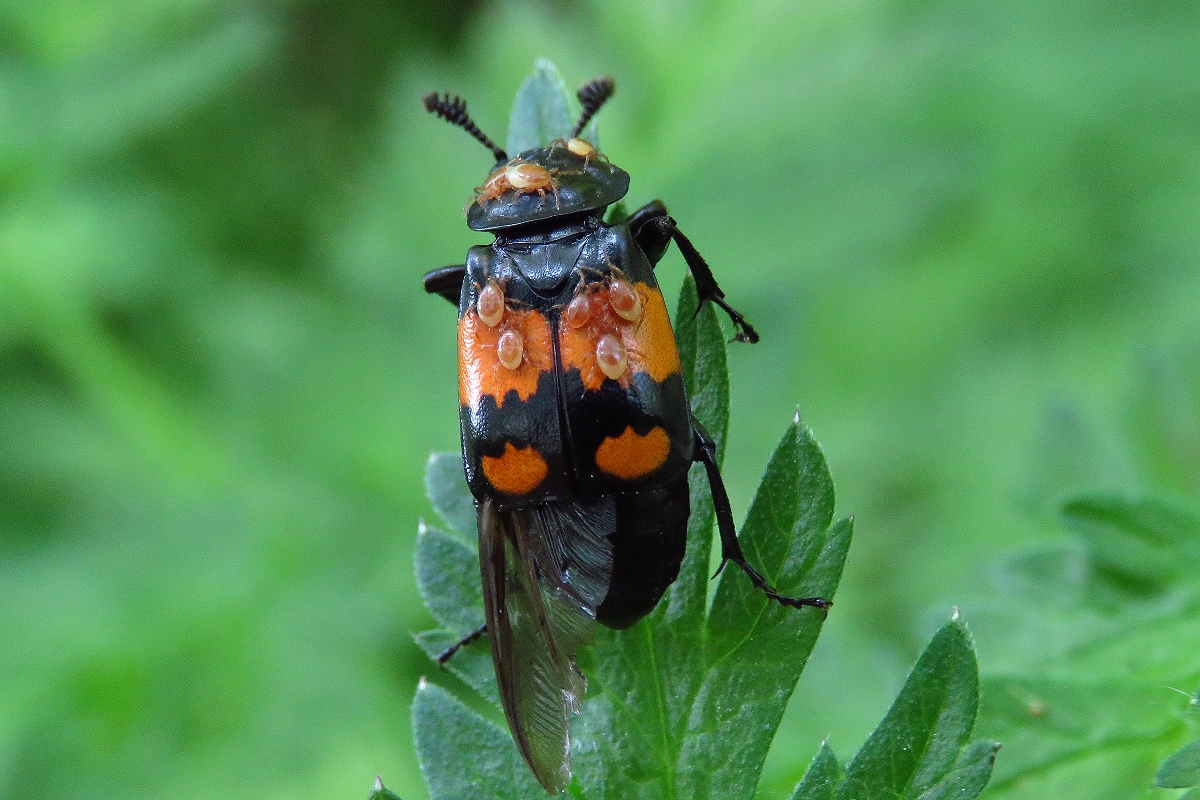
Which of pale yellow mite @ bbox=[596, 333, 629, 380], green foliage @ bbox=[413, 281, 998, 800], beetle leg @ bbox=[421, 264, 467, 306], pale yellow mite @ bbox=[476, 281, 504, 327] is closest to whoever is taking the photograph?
green foliage @ bbox=[413, 281, 998, 800]

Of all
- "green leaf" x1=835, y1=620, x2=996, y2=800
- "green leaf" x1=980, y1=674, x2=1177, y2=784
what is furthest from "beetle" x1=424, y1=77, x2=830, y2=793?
"green leaf" x1=980, y1=674, x2=1177, y2=784

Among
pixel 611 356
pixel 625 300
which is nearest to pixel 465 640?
pixel 611 356

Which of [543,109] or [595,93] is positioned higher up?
[595,93]

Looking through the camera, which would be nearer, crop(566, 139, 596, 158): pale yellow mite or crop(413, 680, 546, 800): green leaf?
crop(413, 680, 546, 800): green leaf

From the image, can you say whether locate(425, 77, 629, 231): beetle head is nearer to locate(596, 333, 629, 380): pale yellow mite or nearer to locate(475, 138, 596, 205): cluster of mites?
locate(475, 138, 596, 205): cluster of mites

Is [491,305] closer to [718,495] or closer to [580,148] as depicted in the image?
[580,148]

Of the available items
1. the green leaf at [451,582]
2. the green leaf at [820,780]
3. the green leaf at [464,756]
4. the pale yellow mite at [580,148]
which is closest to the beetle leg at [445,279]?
the pale yellow mite at [580,148]

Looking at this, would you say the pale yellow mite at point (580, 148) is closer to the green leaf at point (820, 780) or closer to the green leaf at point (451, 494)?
the green leaf at point (451, 494)
